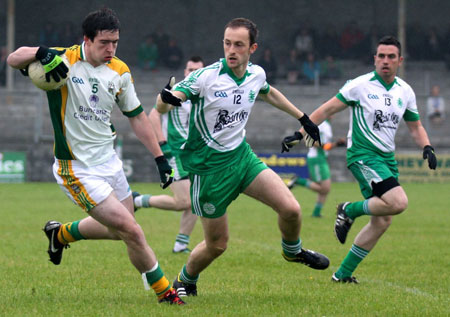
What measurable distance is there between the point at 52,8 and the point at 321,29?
41.3 ft

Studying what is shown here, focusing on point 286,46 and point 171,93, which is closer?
point 171,93

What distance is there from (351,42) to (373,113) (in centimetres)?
2828

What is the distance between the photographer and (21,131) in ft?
88.0

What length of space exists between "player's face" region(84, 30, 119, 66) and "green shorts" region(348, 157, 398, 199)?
310 centimetres

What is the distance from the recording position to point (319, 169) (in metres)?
16.8

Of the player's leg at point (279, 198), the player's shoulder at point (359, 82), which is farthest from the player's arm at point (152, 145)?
the player's shoulder at point (359, 82)

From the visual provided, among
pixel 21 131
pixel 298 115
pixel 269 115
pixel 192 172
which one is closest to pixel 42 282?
pixel 192 172

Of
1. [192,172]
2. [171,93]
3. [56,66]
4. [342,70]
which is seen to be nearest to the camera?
[56,66]

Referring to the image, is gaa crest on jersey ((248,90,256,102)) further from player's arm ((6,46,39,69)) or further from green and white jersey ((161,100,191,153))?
green and white jersey ((161,100,191,153))

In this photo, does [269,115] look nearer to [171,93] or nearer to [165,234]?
[165,234]

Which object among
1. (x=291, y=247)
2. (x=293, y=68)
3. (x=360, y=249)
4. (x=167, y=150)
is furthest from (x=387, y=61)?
(x=293, y=68)

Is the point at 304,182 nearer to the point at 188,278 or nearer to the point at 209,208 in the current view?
the point at 188,278

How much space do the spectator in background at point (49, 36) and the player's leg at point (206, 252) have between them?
2718 cm

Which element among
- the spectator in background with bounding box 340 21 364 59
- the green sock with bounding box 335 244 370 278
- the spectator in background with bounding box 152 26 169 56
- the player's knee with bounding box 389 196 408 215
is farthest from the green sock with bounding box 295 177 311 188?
the spectator in background with bounding box 340 21 364 59
